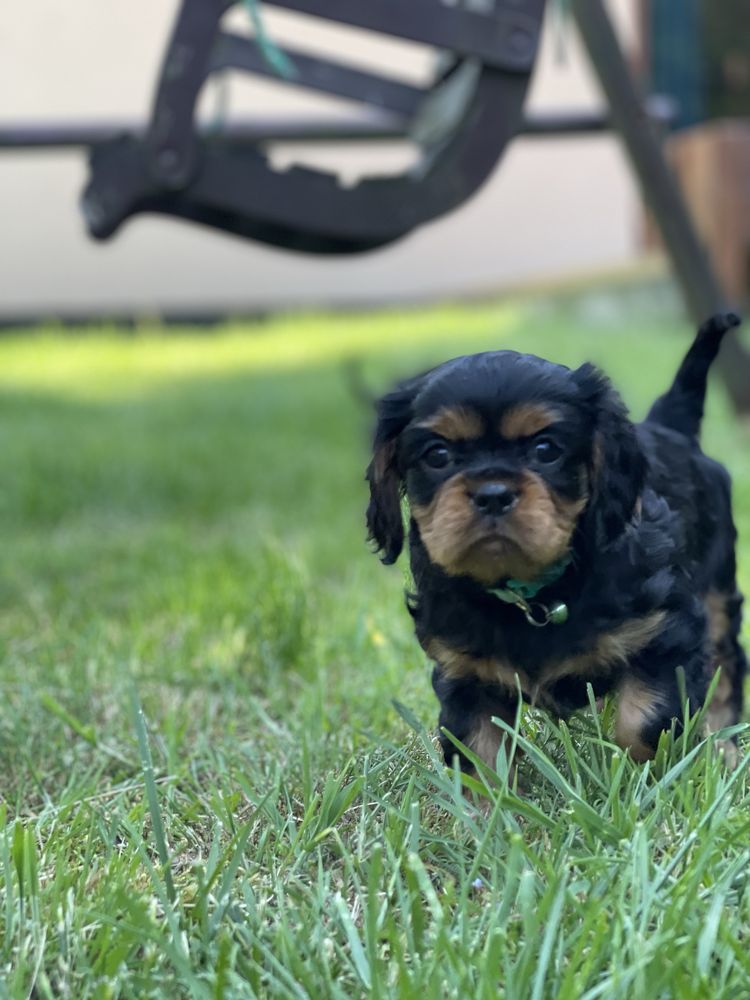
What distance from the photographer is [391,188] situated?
10.5 feet

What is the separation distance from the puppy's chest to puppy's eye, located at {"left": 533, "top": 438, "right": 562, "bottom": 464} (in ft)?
0.74

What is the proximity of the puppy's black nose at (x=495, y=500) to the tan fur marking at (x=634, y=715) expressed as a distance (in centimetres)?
36

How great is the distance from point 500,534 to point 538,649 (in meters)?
0.21

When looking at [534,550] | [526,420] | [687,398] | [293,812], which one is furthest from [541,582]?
[687,398]

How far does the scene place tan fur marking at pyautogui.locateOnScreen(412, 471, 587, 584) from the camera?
1795 mm

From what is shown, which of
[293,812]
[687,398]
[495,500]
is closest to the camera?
[495,500]

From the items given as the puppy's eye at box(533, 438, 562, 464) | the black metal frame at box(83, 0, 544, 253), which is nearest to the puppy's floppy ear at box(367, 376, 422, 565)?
the puppy's eye at box(533, 438, 562, 464)

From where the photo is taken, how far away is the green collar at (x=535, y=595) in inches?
74.4

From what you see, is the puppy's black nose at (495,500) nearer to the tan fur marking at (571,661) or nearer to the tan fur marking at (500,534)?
the tan fur marking at (500,534)

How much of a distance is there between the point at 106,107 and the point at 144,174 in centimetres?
786

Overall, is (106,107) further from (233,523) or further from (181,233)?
(233,523)

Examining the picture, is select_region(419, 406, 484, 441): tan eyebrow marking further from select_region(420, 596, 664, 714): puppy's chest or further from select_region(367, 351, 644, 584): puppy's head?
select_region(420, 596, 664, 714): puppy's chest

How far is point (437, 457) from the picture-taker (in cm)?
194

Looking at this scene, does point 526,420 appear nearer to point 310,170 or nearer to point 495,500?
point 495,500
